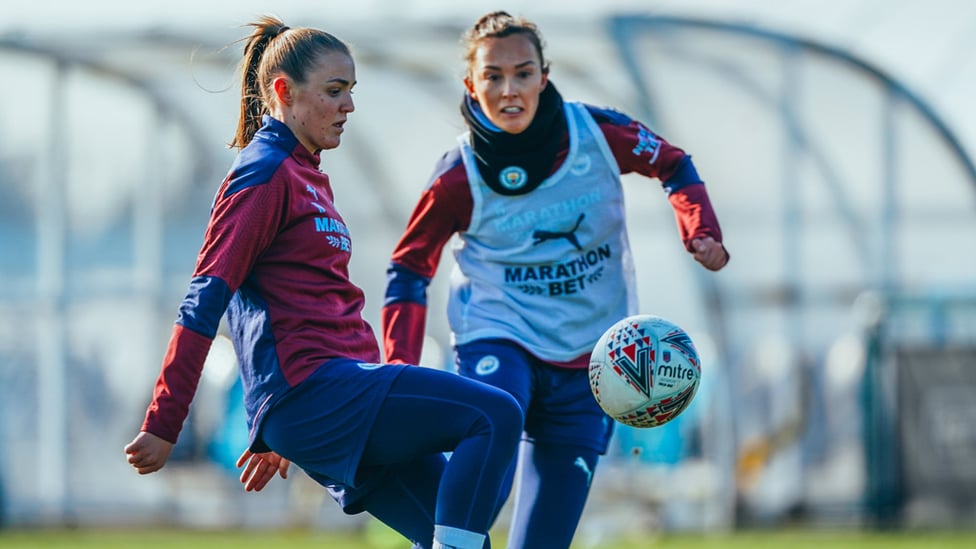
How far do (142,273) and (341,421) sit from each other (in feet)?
33.1

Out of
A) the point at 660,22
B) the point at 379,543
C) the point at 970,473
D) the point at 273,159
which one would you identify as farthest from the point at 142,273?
A: the point at 273,159

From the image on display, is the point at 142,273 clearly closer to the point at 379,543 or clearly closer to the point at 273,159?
the point at 379,543

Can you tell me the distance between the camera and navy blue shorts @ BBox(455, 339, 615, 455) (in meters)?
5.73

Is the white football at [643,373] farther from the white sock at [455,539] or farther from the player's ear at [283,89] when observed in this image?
the player's ear at [283,89]

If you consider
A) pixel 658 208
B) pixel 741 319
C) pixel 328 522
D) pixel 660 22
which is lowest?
pixel 328 522

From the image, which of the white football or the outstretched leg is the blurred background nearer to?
the outstretched leg

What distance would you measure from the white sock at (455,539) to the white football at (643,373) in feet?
2.45

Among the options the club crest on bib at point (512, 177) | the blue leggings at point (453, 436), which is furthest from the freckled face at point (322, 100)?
the club crest on bib at point (512, 177)

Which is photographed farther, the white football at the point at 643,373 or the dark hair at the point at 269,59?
the white football at the point at 643,373

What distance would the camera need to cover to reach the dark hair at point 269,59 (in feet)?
15.9

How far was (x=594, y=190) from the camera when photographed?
5871 millimetres

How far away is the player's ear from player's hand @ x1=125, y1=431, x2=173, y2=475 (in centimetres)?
110

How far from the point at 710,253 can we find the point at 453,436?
46.7 inches

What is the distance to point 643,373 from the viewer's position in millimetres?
5199
